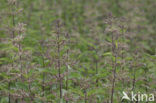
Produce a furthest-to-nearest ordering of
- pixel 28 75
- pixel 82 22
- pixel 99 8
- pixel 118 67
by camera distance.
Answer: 1. pixel 99 8
2. pixel 82 22
3. pixel 118 67
4. pixel 28 75

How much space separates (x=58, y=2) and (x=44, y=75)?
10047mm

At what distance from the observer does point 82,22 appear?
42.5 feet

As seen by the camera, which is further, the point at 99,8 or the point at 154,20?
the point at 99,8

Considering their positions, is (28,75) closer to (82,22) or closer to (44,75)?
(44,75)

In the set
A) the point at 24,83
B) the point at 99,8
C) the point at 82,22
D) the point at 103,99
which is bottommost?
the point at 103,99

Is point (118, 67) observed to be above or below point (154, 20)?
below

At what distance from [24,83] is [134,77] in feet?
8.43

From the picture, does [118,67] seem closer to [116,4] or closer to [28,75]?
[28,75]

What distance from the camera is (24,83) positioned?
528cm

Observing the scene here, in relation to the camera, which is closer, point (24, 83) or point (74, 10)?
point (24, 83)

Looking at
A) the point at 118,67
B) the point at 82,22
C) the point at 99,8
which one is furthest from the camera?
the point at 99,8

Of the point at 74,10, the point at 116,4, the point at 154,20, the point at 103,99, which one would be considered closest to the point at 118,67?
the point at 103,99

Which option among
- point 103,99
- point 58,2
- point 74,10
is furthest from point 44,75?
point 58,2

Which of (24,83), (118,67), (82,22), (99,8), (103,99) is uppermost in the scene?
(99,8)
